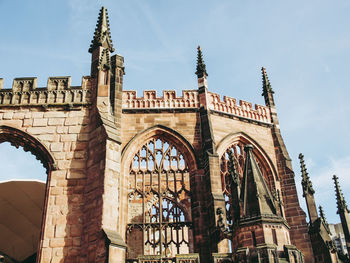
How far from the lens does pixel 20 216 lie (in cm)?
2069

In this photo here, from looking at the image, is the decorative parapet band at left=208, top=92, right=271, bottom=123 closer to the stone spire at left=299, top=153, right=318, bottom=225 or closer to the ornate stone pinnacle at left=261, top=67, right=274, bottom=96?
the ornate stone pinnacle at left=261, top=67, right=274, bottom=96

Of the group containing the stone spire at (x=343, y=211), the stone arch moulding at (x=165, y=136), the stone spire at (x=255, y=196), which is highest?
the stone arch moulding at (x=165, y=136)

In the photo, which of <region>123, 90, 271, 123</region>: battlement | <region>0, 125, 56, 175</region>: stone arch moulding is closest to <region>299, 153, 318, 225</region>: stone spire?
<region>123, 90, 271, 123</region>: battlement

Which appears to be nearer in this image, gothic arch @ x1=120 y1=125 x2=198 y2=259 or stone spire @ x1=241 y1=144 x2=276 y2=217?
stone spire @ x1=241 y1=144 x2=276 y2=217

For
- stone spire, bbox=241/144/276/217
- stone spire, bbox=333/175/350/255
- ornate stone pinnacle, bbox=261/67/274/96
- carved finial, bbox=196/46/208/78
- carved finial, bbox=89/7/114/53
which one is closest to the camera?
stone spire, bbox=241/144/276/217

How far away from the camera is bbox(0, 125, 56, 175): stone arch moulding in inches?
529

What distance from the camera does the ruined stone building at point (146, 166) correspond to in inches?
436

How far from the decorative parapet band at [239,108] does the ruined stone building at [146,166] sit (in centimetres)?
5

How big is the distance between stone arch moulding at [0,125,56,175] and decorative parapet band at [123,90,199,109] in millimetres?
4834

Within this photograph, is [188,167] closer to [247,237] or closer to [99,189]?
[99,189]

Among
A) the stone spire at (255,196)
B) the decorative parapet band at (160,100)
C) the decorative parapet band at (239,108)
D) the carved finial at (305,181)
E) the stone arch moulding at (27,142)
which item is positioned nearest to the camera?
the stone spire at (255,196)

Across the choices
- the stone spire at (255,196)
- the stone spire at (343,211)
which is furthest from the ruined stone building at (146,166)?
the stone spire at (343,211)

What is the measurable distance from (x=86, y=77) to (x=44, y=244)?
5.51 metres

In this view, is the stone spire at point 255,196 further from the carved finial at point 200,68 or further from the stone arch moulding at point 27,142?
the carved finial at point 200,68
